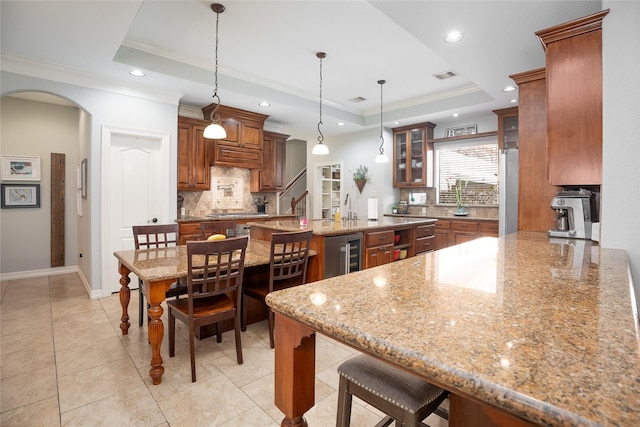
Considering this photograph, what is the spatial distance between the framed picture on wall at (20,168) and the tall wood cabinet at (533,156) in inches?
258

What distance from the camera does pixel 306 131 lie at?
700 cm

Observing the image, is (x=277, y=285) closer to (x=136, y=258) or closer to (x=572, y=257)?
(x=136, y=258)

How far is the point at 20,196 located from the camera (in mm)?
4859

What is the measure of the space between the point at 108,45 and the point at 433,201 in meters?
5.70

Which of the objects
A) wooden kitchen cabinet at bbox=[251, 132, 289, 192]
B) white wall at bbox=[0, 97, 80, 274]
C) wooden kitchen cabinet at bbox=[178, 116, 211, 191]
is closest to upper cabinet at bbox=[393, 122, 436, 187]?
wooden kitchen cabinet at bbox=[251, 132, 289, 192]

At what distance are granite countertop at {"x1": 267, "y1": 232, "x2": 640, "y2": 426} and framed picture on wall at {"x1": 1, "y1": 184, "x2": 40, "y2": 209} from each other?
5879mm

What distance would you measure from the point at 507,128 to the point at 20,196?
25.3ft

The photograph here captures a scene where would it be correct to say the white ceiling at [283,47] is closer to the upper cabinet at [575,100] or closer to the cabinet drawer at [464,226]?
the upper cabinet at [575,100]

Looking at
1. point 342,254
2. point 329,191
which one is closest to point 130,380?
point 342,254

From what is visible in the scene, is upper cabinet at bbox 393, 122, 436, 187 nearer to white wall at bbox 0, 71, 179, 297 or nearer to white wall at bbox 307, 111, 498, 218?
white wall at bbox 307, 111, 498, 218

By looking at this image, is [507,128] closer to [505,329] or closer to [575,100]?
[575,100]

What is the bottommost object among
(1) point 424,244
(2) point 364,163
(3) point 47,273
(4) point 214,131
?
(3) point 47,273

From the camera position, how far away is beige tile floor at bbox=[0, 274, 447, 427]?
1.79m

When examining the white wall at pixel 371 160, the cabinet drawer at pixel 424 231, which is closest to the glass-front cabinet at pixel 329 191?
the white wall at pixel 371 160
